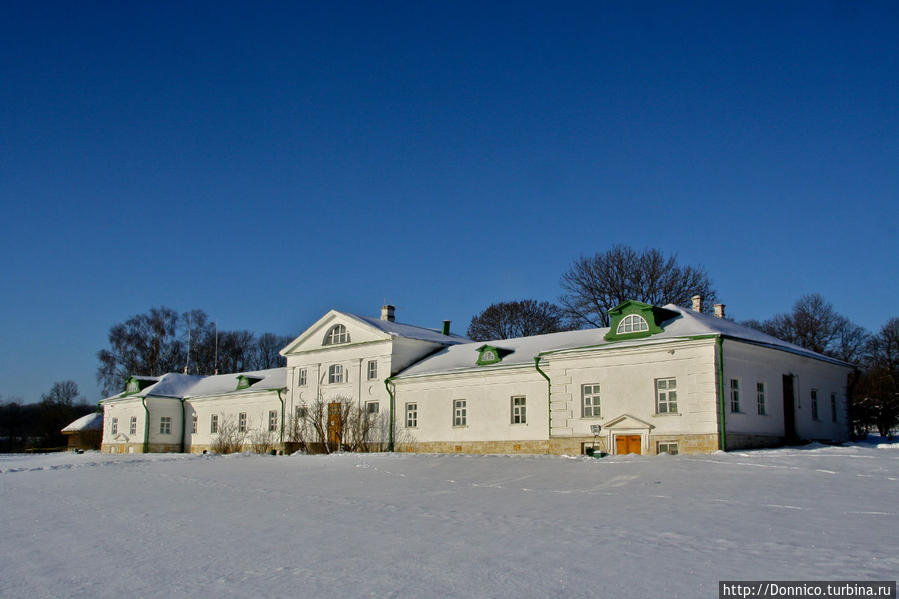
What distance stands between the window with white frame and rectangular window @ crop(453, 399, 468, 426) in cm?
628

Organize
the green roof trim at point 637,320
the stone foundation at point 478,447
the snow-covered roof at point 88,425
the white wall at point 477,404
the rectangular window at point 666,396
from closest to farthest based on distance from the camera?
1. the rectangular window at point 666,396
2. the green roof trim at point 637,320
3. the stone foundation at point 478,447
4. the white wall at point 477,404
5. the snow-covered roof at point 88,425

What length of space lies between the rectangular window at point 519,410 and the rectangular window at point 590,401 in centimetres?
319

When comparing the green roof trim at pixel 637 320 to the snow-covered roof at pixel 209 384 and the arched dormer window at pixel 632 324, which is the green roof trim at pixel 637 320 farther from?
the snow-covered roof at pixel 209 384

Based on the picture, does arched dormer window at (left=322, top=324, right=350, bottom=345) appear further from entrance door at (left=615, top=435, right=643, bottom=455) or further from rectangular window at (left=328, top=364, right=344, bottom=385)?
entrance door at (left=615, top=435, right=643, bottom=455)

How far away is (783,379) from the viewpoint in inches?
976

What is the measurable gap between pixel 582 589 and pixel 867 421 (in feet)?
128

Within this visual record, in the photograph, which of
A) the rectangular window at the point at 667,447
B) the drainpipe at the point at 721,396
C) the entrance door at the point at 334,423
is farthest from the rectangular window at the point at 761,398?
the entrance door at the point at 334,423

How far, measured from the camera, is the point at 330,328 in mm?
34469

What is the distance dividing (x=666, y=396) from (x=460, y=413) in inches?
354

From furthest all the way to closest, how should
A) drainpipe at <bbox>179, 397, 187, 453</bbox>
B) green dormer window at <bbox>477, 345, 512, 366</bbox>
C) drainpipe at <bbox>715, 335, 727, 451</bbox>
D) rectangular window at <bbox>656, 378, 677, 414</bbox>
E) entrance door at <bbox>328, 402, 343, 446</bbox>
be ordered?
drainpipe at <bbox>179, 397, 187, 453</bbox>
entrance door at <bbox>328, 402, 343, 446</bbox>
green dormer window at <bbox>477, 345, 512, 366</bbox>
rectangular window at <bbox>656, 378, 677, 414</bbox>
drainpipe at <bbox>715, 335, 727, 451</bbox>

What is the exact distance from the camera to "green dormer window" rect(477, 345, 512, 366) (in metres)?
29.0


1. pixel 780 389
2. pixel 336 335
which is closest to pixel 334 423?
pixel 336 335

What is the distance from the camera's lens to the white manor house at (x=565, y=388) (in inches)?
882

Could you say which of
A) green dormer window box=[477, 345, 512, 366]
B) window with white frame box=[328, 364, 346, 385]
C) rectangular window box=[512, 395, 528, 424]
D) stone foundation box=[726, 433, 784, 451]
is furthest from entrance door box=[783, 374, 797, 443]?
window with white frame box=[328, 364, 346, 385]
